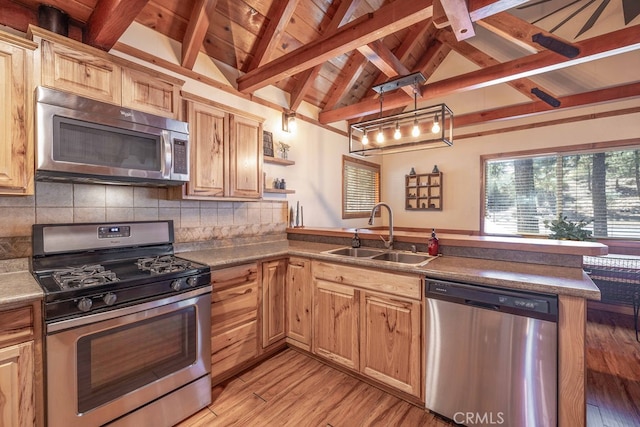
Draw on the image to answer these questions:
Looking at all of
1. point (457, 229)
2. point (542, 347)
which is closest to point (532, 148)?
point (457, 229)

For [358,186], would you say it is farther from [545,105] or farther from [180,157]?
[180,157]

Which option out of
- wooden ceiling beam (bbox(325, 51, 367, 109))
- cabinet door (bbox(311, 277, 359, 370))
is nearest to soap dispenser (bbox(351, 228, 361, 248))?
cabinet door (bbox(311, 277, 359, 370))

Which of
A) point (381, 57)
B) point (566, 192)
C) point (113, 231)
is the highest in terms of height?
point (381, 57)

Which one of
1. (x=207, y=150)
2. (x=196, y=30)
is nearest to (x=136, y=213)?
(x=207, y=150)

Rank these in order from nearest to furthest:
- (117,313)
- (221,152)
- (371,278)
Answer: (117,313), (371,278), (221,152)

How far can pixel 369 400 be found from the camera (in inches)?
78.5

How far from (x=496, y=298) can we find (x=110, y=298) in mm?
2060

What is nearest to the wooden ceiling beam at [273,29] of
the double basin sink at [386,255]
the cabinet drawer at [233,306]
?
the double basin sink at [386,255]

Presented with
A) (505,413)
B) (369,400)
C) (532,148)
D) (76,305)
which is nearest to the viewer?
(76,305)

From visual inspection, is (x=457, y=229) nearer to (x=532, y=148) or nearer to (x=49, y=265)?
(x=532, y=148)

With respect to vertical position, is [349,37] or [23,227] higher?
[349,37]

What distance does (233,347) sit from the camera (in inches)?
86.7

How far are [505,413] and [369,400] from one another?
84 cm

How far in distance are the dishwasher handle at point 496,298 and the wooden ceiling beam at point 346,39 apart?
1864mm
